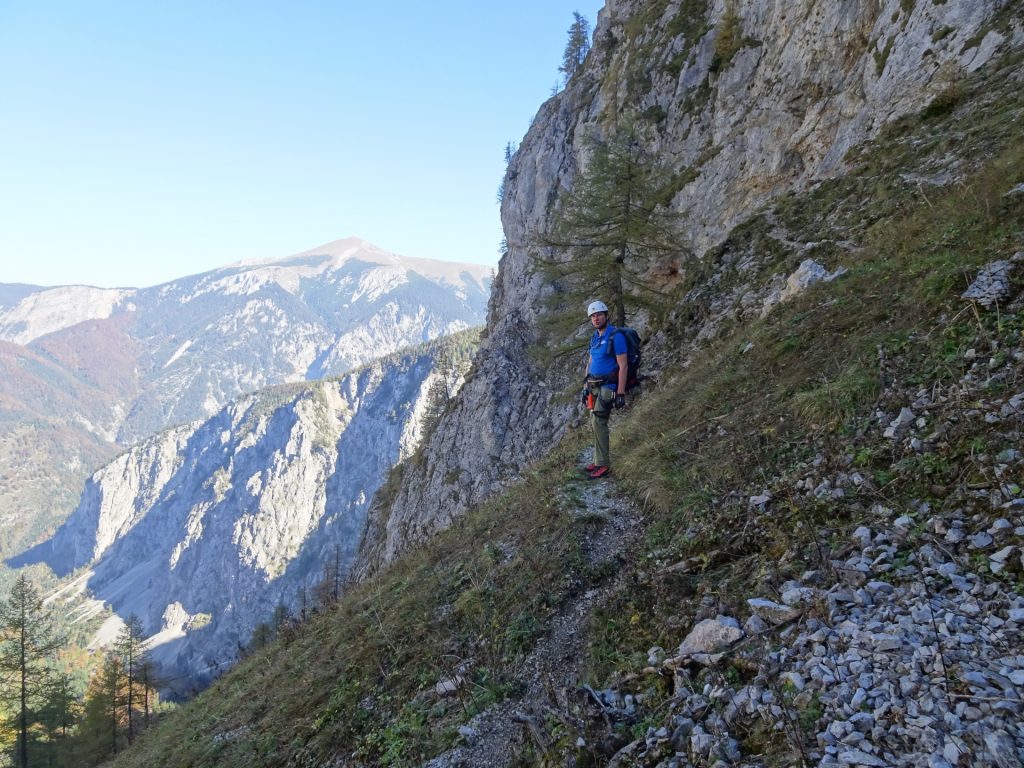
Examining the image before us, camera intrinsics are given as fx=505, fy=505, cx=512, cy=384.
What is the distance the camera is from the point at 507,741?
4465 millimetres

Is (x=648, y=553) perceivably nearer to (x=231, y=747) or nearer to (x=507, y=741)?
(x=507, y=741)

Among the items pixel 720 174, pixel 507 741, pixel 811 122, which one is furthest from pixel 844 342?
pixel 720 174

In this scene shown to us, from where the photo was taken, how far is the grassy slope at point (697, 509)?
190 inches

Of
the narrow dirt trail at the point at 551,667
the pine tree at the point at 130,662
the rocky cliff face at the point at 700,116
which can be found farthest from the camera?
the pine tree at the point at 130,662

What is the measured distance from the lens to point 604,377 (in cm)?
947

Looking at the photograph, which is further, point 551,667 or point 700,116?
point 700,116

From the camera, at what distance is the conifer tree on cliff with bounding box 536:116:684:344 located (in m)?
20.5

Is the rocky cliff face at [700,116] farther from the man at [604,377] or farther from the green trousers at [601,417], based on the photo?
the man at [604,377]

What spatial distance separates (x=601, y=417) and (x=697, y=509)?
3419 mm

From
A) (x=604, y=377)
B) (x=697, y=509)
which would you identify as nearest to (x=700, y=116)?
(x=604, y=377)

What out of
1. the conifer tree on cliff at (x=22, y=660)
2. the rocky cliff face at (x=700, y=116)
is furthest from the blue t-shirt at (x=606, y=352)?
the conifer tree on cliff at (x=22, y=660)

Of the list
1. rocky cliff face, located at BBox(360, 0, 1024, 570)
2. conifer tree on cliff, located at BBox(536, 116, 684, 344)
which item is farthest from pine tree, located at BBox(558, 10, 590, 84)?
conifer tree on cliff, located at BBox(536, 116, 684, 344)

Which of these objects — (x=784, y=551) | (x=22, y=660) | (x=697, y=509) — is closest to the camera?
(x=784, y=551)

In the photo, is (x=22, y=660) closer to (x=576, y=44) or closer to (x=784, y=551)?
(x=784, y=551)
